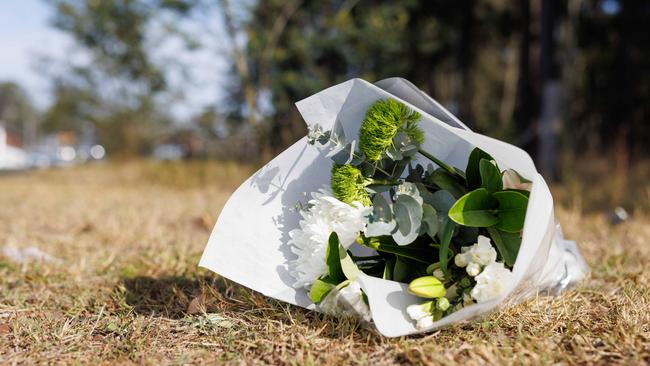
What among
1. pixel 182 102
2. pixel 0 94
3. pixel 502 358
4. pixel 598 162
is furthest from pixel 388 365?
pixel 0 94

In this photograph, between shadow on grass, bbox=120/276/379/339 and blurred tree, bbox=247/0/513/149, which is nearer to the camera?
shadow on grass, bbox=120/276/379/339

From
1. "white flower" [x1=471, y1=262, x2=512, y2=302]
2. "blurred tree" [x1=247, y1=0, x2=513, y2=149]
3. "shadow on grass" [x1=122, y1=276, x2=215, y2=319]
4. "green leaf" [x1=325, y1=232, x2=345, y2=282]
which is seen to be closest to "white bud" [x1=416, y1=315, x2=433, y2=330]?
"white flower" [x1=471, y1=262, x2=512, y2=302]

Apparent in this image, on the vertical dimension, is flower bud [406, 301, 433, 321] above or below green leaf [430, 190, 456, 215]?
below

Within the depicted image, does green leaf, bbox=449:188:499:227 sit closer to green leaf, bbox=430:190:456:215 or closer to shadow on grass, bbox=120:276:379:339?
green leaf, bbox=430:190:456:215

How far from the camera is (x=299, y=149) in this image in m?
1.54

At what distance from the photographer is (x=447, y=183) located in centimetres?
147

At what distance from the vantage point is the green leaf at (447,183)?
4.79 feet

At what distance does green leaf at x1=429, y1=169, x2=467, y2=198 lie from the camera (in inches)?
57.5

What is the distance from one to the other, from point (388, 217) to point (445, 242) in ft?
0.46

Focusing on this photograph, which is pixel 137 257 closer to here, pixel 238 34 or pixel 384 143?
pixel 384 143

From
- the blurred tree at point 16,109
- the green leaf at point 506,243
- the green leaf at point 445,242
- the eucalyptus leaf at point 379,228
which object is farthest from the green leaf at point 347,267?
the blurred tree at point 16,109

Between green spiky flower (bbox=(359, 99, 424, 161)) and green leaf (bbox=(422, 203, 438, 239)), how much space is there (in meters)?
Answer: 0.17

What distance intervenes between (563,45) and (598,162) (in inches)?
142

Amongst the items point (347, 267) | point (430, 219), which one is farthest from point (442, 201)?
point (347, 267)
